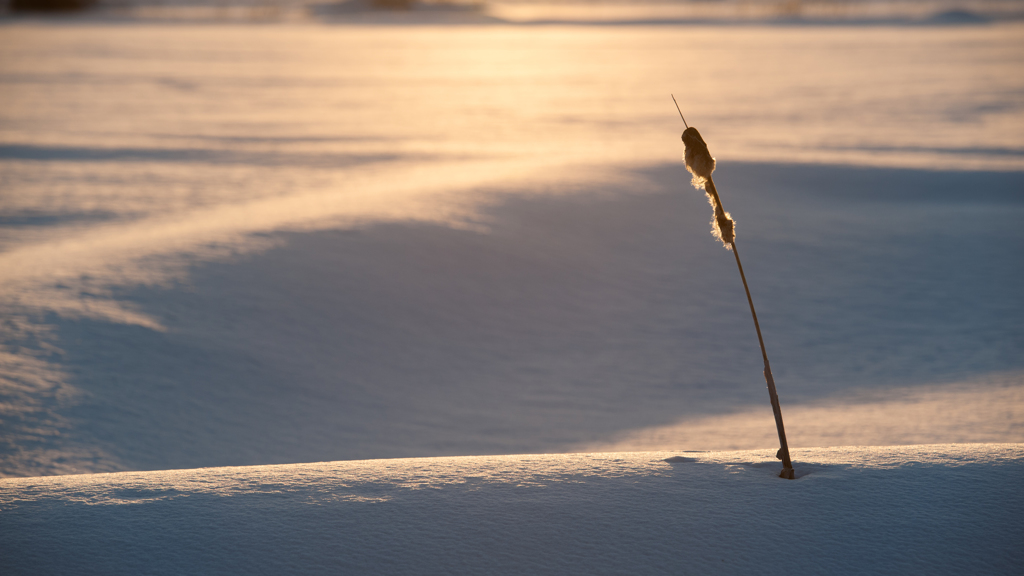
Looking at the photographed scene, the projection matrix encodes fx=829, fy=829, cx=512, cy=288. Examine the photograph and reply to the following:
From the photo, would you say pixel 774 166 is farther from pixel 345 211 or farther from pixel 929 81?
pixel 929 81

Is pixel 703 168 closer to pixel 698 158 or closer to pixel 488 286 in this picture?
pixel 698 158

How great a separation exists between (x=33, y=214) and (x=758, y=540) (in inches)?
257

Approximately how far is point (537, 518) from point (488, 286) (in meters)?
3.73

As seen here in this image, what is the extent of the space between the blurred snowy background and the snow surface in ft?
5.59

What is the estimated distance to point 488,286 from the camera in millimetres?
5363

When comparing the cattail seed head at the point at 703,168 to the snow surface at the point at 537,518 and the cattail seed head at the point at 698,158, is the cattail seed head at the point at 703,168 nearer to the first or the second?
the cattail seed head at the point at 698,158

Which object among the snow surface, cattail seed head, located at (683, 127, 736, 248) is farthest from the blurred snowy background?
cattail seed head, located at (683, 127, 736, 248)

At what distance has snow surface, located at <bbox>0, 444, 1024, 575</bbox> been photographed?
151cm

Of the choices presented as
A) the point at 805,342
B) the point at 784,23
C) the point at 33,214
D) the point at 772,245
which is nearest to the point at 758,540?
the point at 805,342

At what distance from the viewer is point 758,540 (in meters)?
1.57

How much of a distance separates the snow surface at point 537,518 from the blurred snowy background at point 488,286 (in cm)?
171

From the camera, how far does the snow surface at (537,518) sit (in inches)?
59.3

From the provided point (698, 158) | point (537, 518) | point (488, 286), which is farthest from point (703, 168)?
point (488, 286)

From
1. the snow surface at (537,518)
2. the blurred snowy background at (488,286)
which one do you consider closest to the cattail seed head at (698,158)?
the snow surface at (537,518)
